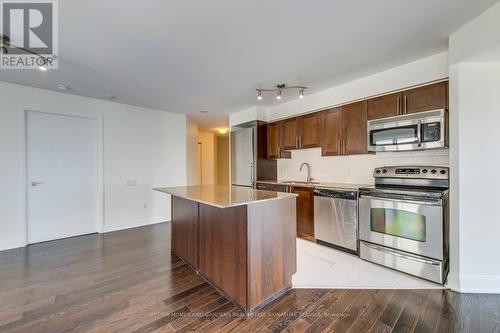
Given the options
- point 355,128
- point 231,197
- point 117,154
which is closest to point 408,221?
point 355,128

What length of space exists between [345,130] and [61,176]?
15.9 feet

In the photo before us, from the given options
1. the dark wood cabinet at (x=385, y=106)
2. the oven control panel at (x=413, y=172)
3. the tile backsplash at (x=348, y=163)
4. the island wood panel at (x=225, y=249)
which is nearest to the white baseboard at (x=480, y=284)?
the oven control panel at (x=413, y=172)

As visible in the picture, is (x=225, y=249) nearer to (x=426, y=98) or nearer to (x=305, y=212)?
(x=305, y=212)

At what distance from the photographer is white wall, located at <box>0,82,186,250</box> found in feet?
11.0

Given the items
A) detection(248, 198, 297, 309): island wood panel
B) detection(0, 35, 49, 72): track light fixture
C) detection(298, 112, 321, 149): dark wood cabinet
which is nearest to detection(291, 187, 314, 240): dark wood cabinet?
detection(298, 112, 321, 149): dark wood cabinet

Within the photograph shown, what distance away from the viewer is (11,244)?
10.9 feet

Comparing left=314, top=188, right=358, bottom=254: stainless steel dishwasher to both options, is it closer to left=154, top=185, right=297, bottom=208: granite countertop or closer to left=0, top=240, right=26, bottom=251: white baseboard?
left=154, top=185, right=297, bottom=208: granite countertop

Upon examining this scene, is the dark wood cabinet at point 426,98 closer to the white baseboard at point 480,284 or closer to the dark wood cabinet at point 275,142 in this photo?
the white baseboard at point 480,284

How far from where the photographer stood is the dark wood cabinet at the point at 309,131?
376 cm

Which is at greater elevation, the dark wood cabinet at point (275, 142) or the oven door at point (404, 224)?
the dark wood cabinet at point (275, 142)

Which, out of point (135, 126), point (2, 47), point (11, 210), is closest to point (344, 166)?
point (135, 126)

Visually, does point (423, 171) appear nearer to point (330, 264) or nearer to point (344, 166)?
point (344, 166)

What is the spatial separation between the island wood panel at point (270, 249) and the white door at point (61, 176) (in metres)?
3.66

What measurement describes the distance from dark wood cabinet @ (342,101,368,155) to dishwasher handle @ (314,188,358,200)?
0.64 meters
